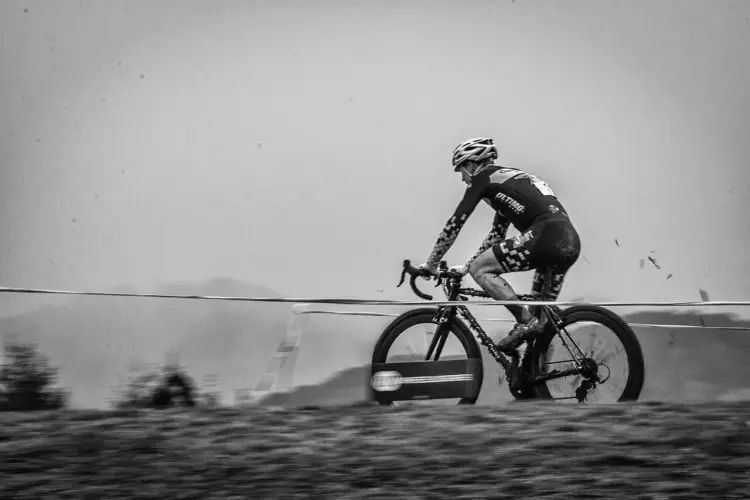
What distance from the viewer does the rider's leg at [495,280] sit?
20.3 feet

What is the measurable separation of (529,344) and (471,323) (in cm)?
36

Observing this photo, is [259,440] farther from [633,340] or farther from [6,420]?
[633,340]

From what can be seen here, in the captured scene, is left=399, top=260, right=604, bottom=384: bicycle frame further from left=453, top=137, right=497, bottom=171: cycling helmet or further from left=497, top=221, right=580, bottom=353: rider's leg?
left=453, top=137, right=497, bottom=171: cycling helmet


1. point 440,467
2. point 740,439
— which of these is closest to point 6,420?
point 440,467

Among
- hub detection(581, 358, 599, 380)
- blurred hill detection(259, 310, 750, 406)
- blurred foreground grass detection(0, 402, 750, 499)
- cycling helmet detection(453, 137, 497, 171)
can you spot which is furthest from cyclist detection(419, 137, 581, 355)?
blurred hill detection(259, 310, 750, 406)

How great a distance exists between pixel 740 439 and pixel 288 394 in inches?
151

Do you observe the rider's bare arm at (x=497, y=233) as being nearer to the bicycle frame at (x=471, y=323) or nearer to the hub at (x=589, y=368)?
the bicycle frame at (x=471, y=323)

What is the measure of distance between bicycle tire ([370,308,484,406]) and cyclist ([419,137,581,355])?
0.18 metres

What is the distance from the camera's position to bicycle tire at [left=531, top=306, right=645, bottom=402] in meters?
5.86

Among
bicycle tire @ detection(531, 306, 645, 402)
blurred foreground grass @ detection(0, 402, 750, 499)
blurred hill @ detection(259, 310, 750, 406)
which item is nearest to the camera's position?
blurred foreground grass @ detection(0, 402, 750, 499)

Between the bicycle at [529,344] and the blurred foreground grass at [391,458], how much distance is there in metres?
0.94

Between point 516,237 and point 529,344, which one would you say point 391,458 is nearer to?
point 529,344

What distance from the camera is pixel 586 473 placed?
4574 millimetres

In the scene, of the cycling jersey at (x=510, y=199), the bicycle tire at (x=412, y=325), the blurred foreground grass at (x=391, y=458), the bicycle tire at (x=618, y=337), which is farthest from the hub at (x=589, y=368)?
the blurred foreground grass at (x=391, y=458)
